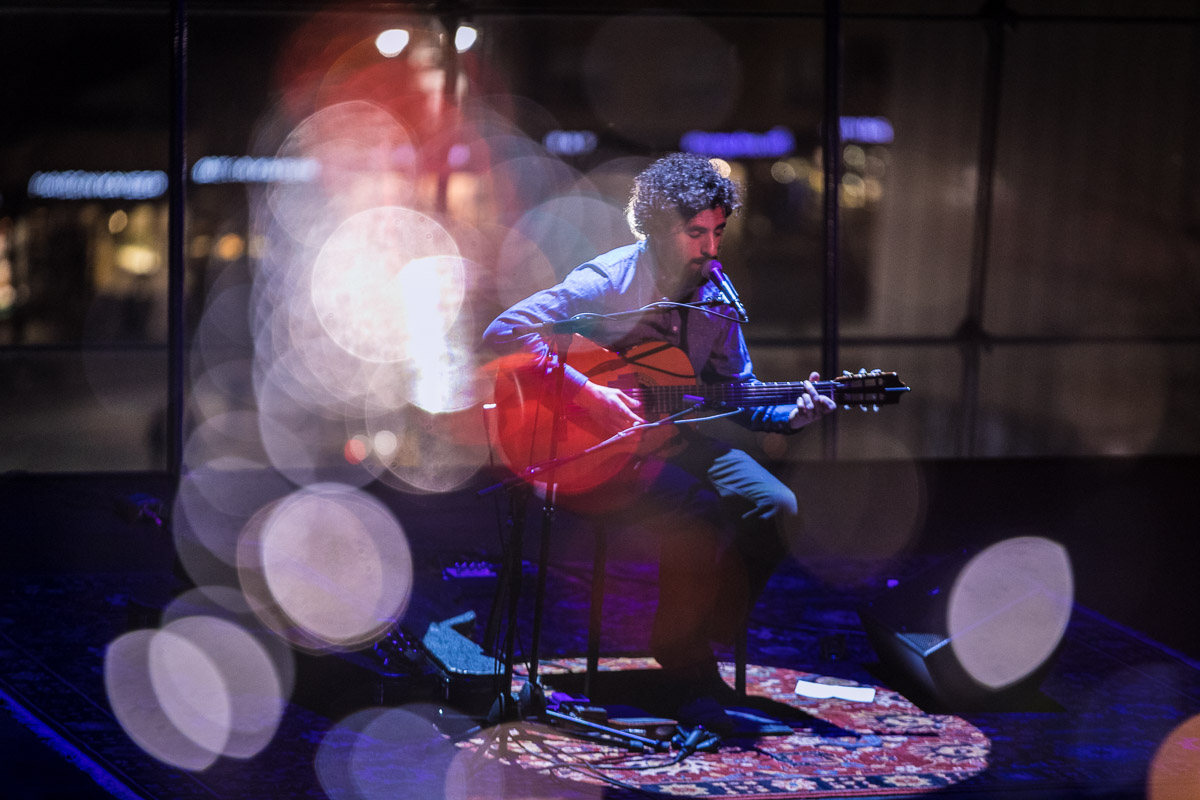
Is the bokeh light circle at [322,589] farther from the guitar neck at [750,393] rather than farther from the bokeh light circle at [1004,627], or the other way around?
the bokeh light circle at [1004,627]

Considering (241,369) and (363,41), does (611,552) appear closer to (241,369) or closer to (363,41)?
(241,369)

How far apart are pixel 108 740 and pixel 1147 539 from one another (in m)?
4.58

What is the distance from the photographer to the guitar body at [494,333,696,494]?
3.05 meters

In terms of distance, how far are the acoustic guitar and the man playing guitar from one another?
29mm

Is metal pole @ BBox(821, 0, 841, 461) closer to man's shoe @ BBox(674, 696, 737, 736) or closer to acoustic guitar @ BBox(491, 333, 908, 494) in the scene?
acoustic guitar @ BBox(491, 333, 908, 494)

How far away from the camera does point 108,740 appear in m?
2.84

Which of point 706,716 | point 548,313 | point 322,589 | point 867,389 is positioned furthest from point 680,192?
point 322,589

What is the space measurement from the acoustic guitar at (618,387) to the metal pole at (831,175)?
9.46 feet

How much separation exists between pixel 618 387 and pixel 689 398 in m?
0.22

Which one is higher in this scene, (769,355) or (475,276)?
(475,276)

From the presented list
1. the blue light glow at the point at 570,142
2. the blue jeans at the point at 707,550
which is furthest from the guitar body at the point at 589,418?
the blue light glow at the point at 570,142

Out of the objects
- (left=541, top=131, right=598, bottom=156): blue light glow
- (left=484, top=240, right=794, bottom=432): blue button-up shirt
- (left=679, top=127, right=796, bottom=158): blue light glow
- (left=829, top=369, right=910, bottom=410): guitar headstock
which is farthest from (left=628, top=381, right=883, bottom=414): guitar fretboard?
(left=679, top=127, right=796, bottom=158): blue light glow

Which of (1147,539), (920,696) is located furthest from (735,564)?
(1147,539)

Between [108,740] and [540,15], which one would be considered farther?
[540,15]
